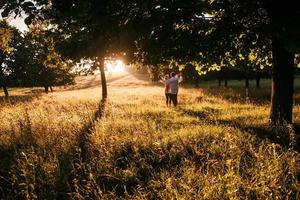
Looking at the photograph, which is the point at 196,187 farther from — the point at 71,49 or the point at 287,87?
the point at 287,87

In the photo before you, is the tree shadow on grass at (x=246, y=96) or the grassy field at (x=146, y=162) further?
the tree shadow on grass at (x=246, y=96)

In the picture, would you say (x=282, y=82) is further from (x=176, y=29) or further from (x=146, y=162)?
(x=146, y=162)

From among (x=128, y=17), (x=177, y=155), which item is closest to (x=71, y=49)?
(x=128, y=17)

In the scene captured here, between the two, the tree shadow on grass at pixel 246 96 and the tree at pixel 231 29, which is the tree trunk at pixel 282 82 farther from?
the tree shadow on grass at pixel 246 96

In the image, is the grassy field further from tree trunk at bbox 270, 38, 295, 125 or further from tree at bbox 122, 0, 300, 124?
tree at bbox 122, 0, 300, 124

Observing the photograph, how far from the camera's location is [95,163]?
272 inches

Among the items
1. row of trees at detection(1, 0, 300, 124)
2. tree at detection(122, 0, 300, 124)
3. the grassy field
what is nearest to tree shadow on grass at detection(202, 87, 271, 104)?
tree at detection(122, 0, 300, 124)

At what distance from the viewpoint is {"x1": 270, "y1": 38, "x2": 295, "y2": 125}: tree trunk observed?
10695 mm

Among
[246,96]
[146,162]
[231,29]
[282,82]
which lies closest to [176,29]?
[231,29]

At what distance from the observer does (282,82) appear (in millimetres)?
10875

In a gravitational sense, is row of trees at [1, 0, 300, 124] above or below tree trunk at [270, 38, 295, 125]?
above

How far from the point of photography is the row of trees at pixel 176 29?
6.08 m

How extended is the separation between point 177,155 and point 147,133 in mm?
2161

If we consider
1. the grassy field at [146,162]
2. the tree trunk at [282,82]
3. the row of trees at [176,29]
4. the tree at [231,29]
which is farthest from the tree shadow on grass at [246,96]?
the grassy field at [146,162]
